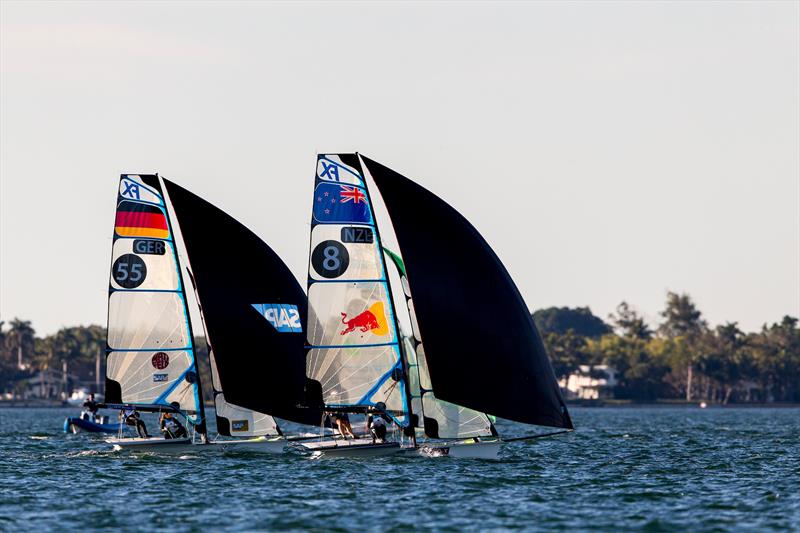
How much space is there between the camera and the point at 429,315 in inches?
2057

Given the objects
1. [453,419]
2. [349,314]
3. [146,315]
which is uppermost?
[146,315]

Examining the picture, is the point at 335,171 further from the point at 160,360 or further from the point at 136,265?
the point at 160,360

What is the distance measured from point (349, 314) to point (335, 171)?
15.1ft

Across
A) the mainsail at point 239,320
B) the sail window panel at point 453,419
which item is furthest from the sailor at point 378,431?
the mainsail at point 239,320

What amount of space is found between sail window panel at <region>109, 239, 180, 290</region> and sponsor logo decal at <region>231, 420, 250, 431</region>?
5925 mm

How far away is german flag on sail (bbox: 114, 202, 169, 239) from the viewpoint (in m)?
58.6

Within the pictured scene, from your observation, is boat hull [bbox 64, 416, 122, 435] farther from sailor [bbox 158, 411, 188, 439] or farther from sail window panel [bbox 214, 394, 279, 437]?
sailor [bbox 158, 411, 188, 439]

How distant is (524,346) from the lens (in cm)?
5222

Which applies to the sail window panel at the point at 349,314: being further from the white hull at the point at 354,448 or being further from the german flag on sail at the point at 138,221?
the german flag on sail at the point at 138,221

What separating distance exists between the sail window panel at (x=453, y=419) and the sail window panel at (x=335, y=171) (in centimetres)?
737

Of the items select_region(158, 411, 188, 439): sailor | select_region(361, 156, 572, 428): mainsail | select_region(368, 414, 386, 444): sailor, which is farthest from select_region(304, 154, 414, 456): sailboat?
select_region(158, 411, 188, 439): sailor

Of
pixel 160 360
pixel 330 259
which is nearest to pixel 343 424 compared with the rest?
pixel 330 259

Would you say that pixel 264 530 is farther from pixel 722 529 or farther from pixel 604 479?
pixel 604 479

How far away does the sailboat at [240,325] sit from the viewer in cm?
6072
